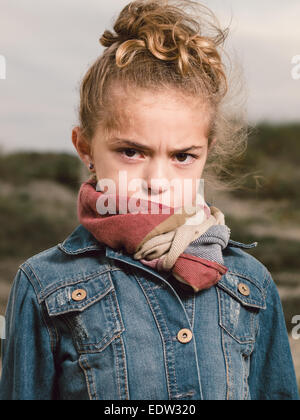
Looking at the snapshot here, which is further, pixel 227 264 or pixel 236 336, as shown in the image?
pixel 227 264

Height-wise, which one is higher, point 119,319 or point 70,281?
point 70,281

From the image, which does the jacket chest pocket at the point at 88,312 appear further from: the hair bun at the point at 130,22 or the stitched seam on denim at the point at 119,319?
the hair bun at the point at 130,22

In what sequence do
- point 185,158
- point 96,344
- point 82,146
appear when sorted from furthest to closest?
point 82,146 < point 185,158 < point 96,344

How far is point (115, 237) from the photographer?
1.46 metres

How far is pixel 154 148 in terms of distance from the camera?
1435 mm

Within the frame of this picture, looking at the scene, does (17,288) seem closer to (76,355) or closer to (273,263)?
(76,355)

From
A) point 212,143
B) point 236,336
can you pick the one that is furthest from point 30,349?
point 212,143

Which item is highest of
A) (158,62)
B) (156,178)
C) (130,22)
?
(130,22)

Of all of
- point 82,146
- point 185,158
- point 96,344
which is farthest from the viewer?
point 82,146

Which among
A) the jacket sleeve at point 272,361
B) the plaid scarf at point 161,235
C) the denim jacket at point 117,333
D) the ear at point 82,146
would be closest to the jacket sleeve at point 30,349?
the denim jacket at point 117,333

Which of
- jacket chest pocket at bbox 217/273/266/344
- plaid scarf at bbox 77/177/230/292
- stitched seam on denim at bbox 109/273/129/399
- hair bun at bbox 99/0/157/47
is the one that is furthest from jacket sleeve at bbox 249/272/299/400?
hair bun at bbox 99/0/157/47

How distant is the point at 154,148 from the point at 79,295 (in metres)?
0.45

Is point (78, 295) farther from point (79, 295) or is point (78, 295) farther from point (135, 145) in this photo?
point (135, 145)
